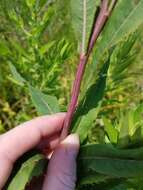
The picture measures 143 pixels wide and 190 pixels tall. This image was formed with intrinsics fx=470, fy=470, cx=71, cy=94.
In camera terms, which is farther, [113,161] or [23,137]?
[23,137]

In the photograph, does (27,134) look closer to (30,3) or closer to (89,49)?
(89,49)

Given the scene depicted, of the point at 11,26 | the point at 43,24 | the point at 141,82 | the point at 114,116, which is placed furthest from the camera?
the point at 141,82

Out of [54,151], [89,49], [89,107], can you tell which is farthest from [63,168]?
[89,49]

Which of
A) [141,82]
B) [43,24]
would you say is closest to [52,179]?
[43,24]

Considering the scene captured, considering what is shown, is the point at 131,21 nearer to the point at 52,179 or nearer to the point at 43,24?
the point at 52,179

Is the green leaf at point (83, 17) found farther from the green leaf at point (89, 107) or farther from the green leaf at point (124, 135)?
the green leaf at point (124, 135)

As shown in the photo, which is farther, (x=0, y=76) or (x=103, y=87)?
(x=0, y=76)
